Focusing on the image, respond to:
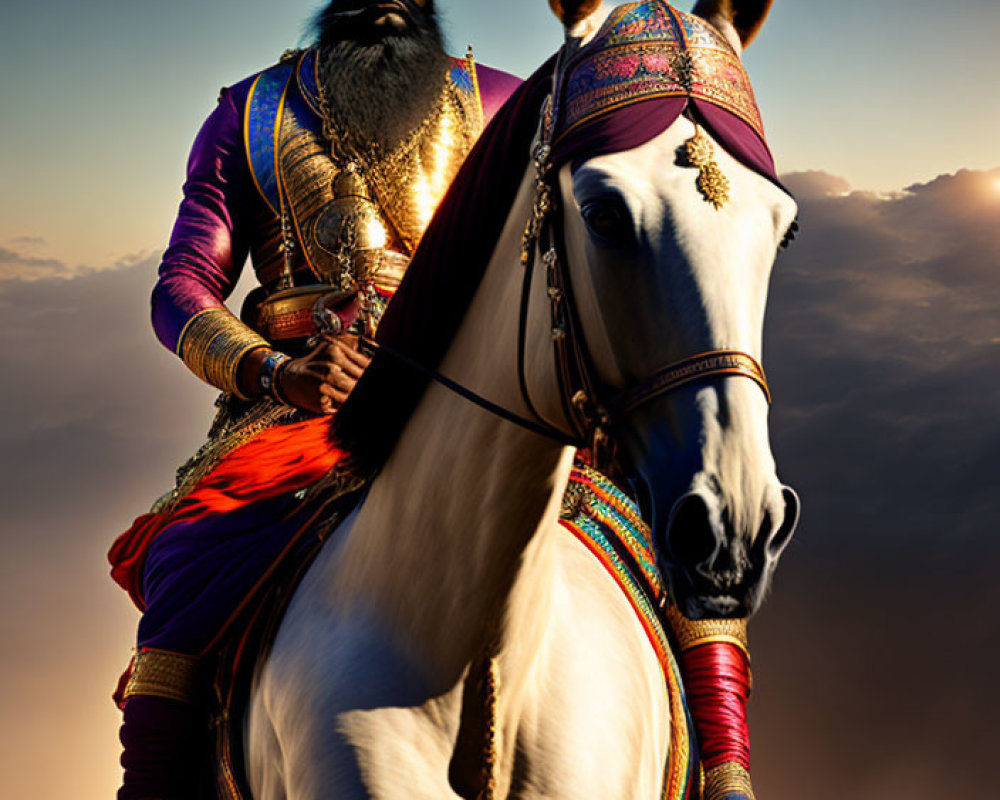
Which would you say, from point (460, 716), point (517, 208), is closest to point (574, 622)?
point (460, 716)

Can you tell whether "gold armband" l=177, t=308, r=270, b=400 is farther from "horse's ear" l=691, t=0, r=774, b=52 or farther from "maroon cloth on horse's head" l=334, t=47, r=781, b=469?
"horse's ear" l=691, t=0, r=774, b=52

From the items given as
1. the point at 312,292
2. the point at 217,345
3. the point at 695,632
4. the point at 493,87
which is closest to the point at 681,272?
the point at 695,632

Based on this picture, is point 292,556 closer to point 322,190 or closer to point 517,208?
point 517,208

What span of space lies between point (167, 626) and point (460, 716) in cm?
86

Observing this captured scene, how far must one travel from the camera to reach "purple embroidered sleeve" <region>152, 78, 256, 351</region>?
3463mm

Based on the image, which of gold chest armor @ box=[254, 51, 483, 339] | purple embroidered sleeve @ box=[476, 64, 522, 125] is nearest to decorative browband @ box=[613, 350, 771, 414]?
gold chest armor @ box=[254, 51, 483, 339]

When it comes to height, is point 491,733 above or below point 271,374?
below

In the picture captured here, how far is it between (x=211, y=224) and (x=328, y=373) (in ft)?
3.55

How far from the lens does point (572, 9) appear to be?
2.11 m

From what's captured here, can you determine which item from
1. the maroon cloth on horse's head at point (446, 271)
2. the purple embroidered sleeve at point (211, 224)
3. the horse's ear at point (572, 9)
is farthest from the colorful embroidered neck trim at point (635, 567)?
the purple embroidered sleeve at point (211, 224)

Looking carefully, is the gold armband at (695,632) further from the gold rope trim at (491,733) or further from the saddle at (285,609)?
the gold rope trim at (491,733)

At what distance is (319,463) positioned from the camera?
283cm

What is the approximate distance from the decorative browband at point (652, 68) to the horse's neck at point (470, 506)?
227 mm

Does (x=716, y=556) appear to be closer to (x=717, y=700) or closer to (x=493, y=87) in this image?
(x=717, y=700)
